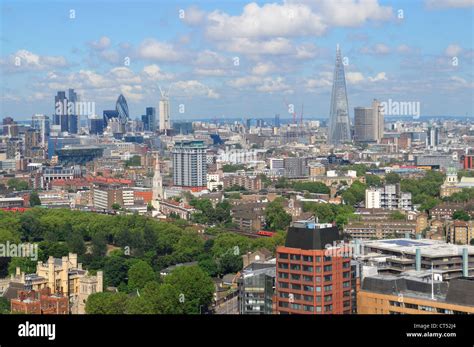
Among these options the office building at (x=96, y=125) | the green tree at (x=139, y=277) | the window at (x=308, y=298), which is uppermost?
the office building at (x=96, y=125)

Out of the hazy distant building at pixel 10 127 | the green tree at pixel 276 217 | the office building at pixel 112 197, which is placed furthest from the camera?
the hazy distant building at pixel 10 127

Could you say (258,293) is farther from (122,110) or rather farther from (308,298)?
(122,110)

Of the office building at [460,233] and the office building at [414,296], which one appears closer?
the office building at [414,296]

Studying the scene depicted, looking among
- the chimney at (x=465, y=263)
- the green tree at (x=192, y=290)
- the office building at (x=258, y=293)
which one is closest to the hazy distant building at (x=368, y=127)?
the chimney at (x=465, y=263)

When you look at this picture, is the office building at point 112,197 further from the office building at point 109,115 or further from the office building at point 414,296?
the office building at point 109,115

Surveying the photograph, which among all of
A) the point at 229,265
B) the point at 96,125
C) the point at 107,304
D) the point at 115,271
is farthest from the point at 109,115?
the point at 107,304
